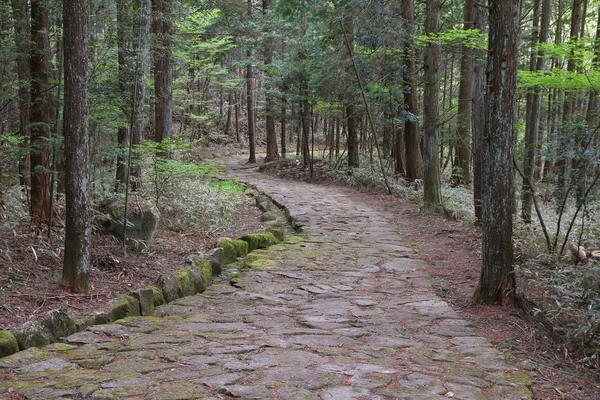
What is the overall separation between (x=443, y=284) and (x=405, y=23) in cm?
949

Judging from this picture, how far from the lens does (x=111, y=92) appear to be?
717cm

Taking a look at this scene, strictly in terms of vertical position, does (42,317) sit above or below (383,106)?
below

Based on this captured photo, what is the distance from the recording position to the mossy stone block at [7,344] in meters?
3.61

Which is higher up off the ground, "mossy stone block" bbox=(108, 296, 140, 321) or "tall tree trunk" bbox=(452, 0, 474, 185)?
"tall tree trunk" bbox=(452, 0, 474, 185)

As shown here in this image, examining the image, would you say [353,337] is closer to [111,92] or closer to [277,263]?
[277,263]

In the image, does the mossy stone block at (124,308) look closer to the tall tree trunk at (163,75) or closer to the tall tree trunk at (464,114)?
the tall tree trunk at (163,75)

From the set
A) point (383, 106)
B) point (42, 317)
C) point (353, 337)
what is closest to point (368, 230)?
point (353, 337)

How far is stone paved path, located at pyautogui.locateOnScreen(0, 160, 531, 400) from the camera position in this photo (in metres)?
3.22

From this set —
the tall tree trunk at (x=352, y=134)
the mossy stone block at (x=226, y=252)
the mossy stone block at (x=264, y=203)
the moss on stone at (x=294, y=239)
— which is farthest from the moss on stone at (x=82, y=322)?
the tall tree trunk at (x=352, y=134)

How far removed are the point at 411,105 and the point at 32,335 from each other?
12758 millimetres

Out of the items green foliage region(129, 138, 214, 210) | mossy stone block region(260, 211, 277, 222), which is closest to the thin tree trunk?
mossy stone block region(260, 211, 277, 222)

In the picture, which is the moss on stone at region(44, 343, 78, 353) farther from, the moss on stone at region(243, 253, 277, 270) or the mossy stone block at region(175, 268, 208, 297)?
the moss on stone at region(243, 253, 277, 270)

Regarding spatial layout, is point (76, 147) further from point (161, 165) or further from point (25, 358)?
point (161, 165)

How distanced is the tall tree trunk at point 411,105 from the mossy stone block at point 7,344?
1222 centimetres
